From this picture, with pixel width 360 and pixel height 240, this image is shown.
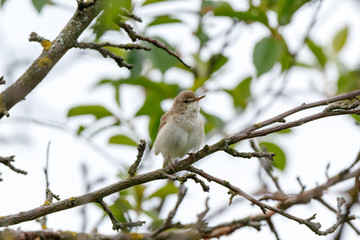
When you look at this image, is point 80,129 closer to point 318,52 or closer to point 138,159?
point 138,159

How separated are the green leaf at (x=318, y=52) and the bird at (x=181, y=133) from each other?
1454 mm

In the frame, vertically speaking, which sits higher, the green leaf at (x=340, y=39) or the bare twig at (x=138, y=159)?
the green leaf at (x=340, y=39)


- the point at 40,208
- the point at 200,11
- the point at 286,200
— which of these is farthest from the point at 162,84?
the point at 40,208

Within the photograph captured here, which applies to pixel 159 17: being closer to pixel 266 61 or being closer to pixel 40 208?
pixel 266 61

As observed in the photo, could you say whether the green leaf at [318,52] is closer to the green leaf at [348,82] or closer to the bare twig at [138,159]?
the green leaf at [348,82]

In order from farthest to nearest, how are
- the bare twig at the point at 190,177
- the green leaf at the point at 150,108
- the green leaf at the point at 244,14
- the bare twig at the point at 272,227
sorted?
the green leaf at the point at 150,108 → the green leaf at the point at 244,14 → the bare twig at the point at 272,227 → the bare twig at the point at 190,177

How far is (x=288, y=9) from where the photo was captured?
4348mm

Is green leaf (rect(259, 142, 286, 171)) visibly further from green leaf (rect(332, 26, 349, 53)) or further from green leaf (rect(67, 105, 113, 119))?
green leaf (rect(332, 26, 349, 53))

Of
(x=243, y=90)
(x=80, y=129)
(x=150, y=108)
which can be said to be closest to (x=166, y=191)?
(x=150, y=108)

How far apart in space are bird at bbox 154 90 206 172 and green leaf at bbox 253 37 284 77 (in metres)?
1.01

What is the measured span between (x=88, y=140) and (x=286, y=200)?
2103mm

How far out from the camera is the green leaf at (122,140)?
4.93m

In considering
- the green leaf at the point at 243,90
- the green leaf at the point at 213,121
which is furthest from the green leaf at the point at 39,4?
the green leaf at the point at 243,90

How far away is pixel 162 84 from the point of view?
479 centimetres
